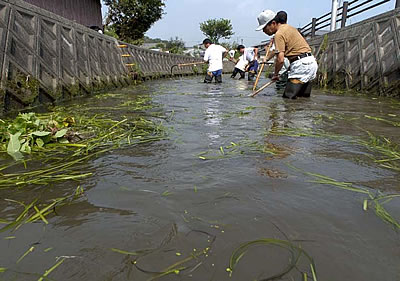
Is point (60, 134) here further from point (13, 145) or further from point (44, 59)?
point (44, 59)

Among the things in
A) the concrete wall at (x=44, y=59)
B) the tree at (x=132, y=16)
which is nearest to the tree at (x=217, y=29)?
the tree at (x=132, y=16)

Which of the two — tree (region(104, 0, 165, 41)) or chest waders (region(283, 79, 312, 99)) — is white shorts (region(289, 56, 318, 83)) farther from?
tree (region(104, 0, 165, 41))

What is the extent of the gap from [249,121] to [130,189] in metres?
2.53

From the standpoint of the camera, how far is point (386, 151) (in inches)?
101

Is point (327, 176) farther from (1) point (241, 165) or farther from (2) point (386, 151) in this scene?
(2) point (386, 151)

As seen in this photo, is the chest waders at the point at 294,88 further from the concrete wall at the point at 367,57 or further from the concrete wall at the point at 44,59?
the concrete wall at the point at 44,59

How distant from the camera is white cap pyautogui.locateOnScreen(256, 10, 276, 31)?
6.59 meters

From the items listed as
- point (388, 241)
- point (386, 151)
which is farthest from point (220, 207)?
point (386, 151)

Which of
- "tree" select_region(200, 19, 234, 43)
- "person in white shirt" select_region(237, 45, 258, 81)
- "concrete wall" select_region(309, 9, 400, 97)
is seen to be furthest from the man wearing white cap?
"tree" select_region(200, 19, 234, 43)

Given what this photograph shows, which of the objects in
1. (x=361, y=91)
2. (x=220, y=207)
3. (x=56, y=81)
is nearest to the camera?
(x=220, y=207)

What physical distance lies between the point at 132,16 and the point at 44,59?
23313 mm

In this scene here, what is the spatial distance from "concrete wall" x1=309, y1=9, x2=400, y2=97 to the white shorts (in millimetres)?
2317

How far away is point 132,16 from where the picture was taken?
87.0ft

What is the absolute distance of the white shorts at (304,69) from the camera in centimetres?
642
